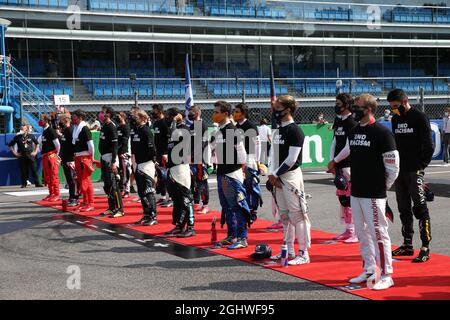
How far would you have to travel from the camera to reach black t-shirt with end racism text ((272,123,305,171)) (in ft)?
24.4

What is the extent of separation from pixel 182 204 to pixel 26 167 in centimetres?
988

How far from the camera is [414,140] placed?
7531 millimetres

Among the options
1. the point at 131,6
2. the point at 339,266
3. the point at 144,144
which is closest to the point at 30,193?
the point at 144,144

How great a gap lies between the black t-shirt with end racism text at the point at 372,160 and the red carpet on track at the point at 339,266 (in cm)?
99

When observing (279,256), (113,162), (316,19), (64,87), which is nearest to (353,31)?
(316,19)

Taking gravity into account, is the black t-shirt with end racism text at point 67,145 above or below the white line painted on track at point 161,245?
above

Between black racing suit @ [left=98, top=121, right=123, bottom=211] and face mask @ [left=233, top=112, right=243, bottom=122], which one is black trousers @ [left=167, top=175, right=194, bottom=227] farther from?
black racing suit @ [left=98, top=121, right=123, bottom=211]

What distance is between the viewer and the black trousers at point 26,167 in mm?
17984

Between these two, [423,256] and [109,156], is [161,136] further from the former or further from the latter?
[423,256]

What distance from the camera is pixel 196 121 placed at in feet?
34.6

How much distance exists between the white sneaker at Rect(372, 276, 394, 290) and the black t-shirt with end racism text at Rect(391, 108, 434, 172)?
176 cm

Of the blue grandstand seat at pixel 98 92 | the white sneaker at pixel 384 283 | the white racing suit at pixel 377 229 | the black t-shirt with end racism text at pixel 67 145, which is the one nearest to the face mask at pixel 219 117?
the white racing suit at pixel 377 229

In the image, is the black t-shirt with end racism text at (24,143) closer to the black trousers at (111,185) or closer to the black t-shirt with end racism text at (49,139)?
the black t-shirt with end racism text at (49,139)
